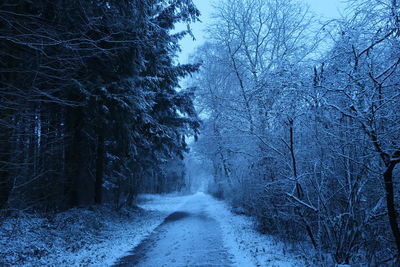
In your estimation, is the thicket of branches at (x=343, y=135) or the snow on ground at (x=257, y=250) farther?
the snow on ground at (x=257, y=250)

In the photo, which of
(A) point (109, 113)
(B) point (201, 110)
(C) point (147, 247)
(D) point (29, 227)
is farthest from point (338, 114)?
(B) point (201, 110)

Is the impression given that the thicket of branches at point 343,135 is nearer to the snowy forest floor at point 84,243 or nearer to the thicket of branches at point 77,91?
the snowy forest floor at point 84,243

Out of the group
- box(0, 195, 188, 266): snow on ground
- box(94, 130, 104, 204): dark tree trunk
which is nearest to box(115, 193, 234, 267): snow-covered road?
box(0, 195, 188, 266): snow on ground

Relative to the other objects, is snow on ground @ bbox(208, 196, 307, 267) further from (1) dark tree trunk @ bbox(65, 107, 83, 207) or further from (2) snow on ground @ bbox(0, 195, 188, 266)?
(1) dark tree trunk @ bbox(65, 107, 83, 207)

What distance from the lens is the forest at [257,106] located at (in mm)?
4309

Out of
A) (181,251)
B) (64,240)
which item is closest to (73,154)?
(64,240)

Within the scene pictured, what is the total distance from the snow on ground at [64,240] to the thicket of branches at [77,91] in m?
0.71

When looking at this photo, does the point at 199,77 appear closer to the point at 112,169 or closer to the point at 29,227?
the point at 112,169

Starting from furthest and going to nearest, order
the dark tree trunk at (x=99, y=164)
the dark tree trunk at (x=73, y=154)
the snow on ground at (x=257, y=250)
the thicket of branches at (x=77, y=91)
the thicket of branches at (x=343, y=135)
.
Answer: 1. the dark tree trunk at (x=99, y=164)
2. the dark tree trunk at (x=73, y=154)
3. the snow on ground at (x=257, y=250)
4. the thicket of branches at (x=77, y=91)
5. the thicket of branches at (x=343, y=135)

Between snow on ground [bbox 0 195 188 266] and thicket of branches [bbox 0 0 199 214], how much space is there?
2.32 ft

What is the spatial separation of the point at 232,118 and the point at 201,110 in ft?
39.5

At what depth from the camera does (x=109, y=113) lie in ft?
31.4

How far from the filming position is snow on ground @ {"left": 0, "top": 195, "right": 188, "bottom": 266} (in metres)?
6.52

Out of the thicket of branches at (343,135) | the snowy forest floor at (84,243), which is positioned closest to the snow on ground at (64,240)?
the snowy forest floor at (84,243)
